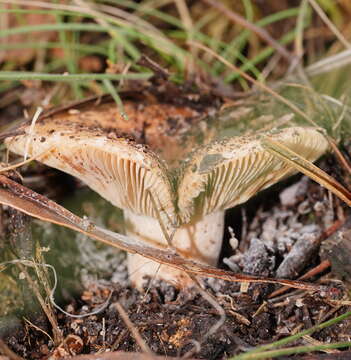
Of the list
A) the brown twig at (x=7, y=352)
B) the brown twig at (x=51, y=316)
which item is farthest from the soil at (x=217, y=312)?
the brown twig at (x=7, y=352)

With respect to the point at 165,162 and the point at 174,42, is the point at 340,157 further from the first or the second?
the point at 174,42

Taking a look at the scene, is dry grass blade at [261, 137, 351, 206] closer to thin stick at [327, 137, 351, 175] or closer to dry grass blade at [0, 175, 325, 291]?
thin stick at [327, 137, 351, 175]

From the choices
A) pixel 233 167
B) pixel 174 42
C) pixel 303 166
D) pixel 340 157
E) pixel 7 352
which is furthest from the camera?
pixel 174 42

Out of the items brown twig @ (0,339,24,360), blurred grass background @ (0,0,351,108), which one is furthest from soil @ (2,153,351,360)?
blurred grass background @ (0,0,351,108)

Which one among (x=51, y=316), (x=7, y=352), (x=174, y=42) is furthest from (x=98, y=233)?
(x=174, y=42)

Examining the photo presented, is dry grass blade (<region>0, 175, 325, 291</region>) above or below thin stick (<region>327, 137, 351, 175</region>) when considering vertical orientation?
below

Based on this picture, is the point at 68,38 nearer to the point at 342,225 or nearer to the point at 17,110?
the point at 17,110

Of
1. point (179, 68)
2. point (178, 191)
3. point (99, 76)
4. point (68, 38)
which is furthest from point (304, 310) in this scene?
point (68, 38)
